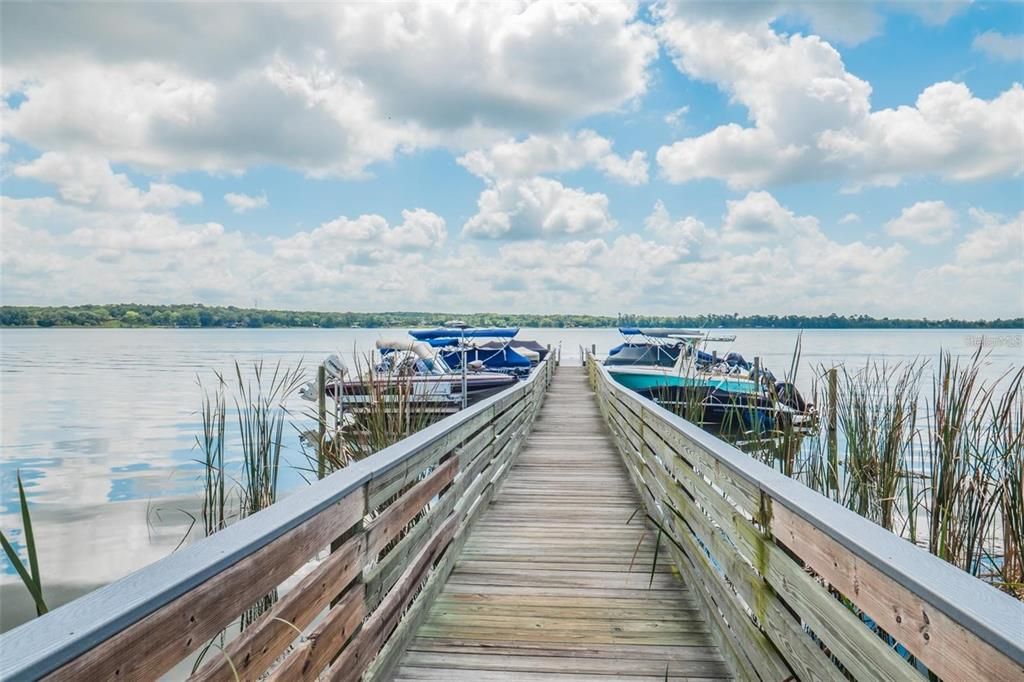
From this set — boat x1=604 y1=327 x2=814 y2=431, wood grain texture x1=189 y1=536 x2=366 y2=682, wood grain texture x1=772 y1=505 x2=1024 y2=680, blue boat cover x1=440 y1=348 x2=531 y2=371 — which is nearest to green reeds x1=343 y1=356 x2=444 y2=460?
wood grain texture x1=189 y1=536 x2=366 y2=682

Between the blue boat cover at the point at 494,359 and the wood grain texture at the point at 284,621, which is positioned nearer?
the wood grain texture at the point at 284,621

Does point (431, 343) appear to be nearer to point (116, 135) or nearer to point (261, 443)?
point (116, 135)

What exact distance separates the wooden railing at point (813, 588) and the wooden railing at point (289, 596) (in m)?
1.36

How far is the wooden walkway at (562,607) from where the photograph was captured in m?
2.82

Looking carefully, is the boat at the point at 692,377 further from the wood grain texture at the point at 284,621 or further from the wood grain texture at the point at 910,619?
the wood grain texture at the point at 284,621

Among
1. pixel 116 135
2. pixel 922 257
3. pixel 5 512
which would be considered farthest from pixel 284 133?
pixel 922 257

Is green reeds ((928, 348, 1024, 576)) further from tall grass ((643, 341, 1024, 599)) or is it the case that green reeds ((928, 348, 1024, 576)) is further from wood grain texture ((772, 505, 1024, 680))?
wood grain texture ((772, 505, 1024, 680))

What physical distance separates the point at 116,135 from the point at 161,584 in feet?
80.3

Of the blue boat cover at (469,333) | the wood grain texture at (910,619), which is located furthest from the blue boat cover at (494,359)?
the wood grain texture at (910,619)

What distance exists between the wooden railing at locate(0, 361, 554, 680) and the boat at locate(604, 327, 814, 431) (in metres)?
2.44

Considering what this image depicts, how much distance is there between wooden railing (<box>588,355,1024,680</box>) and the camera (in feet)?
3.56

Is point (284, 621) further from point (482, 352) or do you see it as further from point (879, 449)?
point (482, 352)

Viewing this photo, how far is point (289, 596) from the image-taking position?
5.56ft

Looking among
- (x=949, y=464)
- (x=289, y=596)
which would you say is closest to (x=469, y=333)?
(x=949, y=464)
